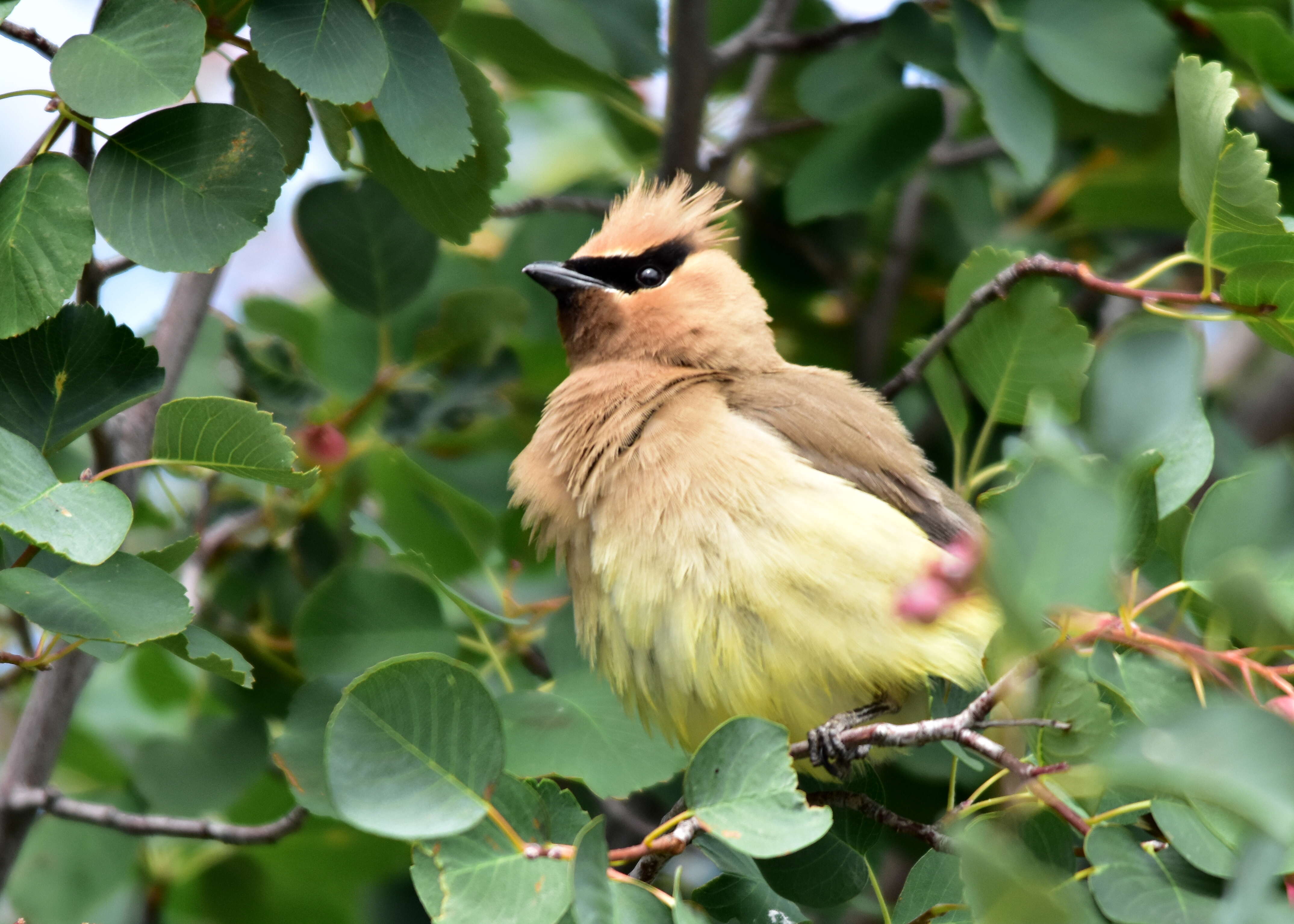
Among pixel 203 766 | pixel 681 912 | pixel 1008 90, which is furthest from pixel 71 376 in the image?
pixel 1008 90

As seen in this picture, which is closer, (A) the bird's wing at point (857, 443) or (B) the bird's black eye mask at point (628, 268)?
(A) the bird's wing at point (857, 443)

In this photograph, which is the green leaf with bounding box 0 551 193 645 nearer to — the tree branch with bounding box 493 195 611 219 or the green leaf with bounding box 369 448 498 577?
the green leaf with bounding box 369 448 498 577

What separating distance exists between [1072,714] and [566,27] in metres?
2.27

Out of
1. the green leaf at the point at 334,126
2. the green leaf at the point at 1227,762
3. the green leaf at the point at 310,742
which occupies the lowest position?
the green leaf at the point at 310,742

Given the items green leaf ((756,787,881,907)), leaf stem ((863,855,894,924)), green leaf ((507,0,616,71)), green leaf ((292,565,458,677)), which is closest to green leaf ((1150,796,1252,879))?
leaf stem ((863,855,894,924))

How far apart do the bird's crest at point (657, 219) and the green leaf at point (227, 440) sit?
1629 millimetres

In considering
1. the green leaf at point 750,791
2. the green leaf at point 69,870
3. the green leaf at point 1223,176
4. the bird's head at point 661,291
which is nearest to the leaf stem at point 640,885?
the green leaf at point 750,791

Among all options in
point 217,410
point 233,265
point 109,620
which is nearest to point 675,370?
point 217,410

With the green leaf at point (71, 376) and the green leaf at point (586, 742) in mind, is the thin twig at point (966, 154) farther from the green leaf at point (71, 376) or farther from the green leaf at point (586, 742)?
the green leaf at point (71, 376)

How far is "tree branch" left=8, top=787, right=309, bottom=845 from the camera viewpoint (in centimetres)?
284

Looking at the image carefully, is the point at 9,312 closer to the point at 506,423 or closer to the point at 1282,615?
the point at 1282,615

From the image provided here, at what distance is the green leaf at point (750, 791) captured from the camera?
1.81m

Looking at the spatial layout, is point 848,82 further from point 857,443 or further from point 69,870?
point 69,870

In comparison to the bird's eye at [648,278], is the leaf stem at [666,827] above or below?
below
